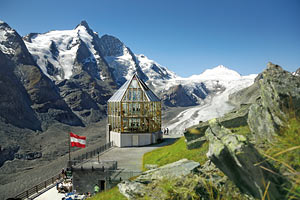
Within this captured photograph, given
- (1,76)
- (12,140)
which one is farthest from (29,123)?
(1,76)

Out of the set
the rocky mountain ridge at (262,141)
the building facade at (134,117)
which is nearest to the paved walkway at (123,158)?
the building facade at (134,117)

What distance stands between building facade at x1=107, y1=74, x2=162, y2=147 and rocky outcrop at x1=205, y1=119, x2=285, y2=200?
2531 cm

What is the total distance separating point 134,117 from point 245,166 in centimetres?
2652

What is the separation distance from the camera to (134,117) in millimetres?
31312

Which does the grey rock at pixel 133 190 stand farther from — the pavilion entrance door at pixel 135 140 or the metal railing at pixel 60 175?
the pavilion entrance door at pixel 135 140

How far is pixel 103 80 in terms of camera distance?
188 meters

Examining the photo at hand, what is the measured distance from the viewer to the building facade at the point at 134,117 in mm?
30625

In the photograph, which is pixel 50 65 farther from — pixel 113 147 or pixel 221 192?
pixel 221 192

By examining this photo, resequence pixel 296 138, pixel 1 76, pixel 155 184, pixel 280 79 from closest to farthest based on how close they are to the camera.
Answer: pixel 296 138, pixel 280 79, pixel 155 184, pixel 1 76

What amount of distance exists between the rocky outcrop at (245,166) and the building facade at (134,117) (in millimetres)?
25307

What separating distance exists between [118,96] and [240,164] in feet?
95.7

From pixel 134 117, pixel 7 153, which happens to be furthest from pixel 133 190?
pixel 7 153

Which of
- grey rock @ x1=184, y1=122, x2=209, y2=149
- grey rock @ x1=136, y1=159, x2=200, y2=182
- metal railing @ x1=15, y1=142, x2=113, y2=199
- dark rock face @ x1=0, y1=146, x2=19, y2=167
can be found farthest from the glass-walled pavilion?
dark rock face @ x1=0, y1=146, x2=19, y2=167

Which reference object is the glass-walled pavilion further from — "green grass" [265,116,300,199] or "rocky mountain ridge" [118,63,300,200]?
"green grass" [265,116,300,199]
